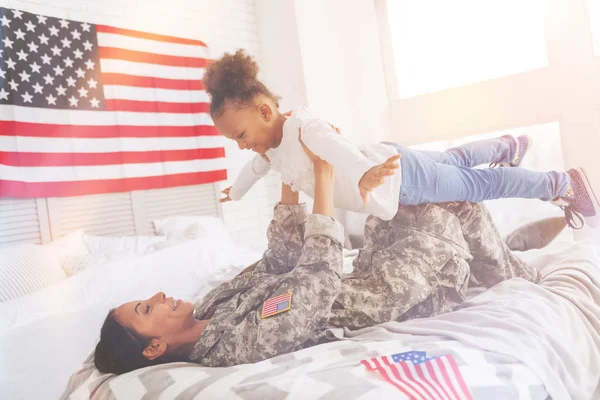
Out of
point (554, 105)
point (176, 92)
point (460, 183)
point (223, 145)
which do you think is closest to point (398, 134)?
point (554, 105)

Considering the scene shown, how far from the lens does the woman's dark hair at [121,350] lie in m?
1.07

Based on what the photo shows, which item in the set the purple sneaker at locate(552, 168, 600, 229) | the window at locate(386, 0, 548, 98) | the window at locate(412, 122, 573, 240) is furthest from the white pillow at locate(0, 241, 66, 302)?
the window at locate(386, 0, 548, 98)

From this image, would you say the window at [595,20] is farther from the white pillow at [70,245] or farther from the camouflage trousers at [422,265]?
the white pillow at [70,245]

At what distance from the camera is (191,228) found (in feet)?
6.86

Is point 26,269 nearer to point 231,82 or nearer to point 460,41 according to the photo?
point 231,82

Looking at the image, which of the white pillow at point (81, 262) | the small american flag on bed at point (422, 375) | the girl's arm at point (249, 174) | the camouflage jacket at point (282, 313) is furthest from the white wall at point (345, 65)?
the small american flag on bed at point (422, 375)

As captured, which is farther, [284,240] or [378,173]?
[284,240]

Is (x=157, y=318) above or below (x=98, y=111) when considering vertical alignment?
below

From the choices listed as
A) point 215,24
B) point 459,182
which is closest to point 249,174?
point 459,182

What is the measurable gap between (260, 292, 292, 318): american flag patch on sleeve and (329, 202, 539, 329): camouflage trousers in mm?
177

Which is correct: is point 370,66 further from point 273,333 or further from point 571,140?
point 273,333

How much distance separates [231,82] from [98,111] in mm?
972

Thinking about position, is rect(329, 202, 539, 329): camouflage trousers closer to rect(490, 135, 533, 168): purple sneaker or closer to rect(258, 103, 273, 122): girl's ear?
rect(258, 103, 273, 122): girl's ear

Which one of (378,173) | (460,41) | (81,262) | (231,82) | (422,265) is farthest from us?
(460,41)
